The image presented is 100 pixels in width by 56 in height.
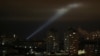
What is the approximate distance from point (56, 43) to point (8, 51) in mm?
20303

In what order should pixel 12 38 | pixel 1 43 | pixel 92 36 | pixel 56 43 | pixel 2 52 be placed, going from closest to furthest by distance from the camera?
pixel 2 52 → pixel 1 43 → pixel 12 38 → pixel 92 36 → pixel 56 43

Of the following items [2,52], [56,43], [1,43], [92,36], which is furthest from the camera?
[56,43]

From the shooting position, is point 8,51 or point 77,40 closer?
point 8,51

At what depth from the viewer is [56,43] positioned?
160ft

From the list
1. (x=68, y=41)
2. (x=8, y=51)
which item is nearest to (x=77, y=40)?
(x=68, y=41)

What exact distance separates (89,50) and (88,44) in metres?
1.01

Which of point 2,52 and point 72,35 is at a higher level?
point 72,35

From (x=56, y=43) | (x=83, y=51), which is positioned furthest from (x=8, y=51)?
(x=56, y=43)

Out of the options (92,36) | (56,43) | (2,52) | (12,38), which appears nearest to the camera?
(2,52)

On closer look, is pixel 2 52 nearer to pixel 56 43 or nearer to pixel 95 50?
pixel 95 50

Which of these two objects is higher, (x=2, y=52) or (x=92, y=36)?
(x=92, y=36)

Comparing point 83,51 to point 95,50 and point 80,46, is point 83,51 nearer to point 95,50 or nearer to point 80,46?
point 95,50

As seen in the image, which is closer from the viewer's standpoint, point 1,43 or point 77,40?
point 1,43

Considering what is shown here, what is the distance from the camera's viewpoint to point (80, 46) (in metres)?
46.0
